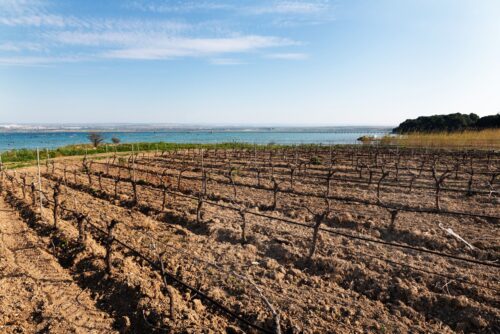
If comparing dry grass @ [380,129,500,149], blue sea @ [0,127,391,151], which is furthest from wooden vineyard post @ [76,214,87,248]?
dry grass @ [380,129,500,149]

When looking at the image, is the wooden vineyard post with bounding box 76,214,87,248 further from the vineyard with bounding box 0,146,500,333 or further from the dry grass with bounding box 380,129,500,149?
the dry grass with bounding box 380,129,500,149

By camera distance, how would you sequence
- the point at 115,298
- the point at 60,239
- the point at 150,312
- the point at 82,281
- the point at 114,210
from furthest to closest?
the point at 114,210 → the point at 60,239 → the point at 82,281 → the point at 115,298 → the point at 150,312

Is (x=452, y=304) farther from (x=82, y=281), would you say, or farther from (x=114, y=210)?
(x=114, y=210)

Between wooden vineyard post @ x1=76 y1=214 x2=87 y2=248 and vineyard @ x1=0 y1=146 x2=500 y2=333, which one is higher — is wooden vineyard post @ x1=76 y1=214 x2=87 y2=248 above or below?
above

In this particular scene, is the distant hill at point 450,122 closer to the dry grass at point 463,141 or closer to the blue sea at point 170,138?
the blue sea at point 170,138

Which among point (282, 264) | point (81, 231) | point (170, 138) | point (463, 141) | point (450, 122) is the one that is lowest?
point (170, 138)

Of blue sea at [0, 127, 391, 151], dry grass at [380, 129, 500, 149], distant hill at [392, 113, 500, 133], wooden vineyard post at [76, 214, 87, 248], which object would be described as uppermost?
distant hill at [392, 113, 500, 133]

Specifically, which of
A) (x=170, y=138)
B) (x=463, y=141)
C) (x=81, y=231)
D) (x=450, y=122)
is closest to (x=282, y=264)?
(x=81, y=231)

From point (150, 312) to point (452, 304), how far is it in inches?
165

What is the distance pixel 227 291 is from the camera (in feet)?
16.6

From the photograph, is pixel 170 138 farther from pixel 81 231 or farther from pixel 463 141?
pixel 81 231

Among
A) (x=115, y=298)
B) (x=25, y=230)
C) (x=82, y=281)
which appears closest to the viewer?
(x=115, y=298)

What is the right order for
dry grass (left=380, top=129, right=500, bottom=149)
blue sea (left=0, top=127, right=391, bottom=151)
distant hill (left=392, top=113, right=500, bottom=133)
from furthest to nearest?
blue sea (left=0, top=127, right=391, bottom=151)
distant hill (left=392, top=113, right=500, bottom=133)
dry grass (left=380, top=129, right=500, bottom=149)

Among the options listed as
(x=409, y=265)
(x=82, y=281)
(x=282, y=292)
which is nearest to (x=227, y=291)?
(x=282, y=292)
